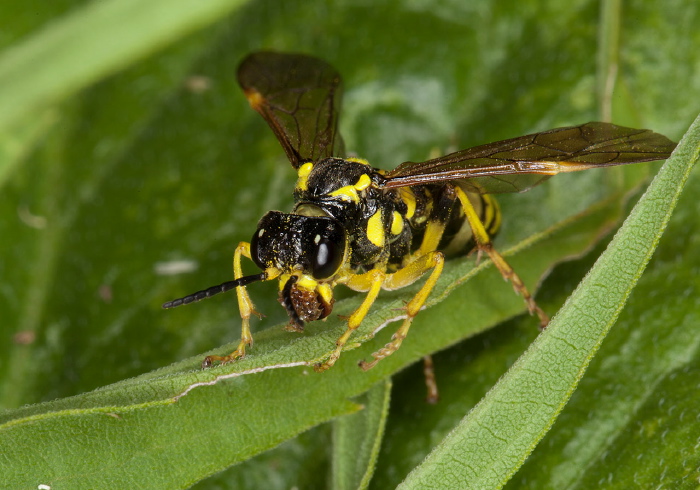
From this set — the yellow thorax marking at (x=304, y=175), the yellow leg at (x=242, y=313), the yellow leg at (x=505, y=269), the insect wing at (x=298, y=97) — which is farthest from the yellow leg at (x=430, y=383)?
the insect wing at (x=298, y=97)

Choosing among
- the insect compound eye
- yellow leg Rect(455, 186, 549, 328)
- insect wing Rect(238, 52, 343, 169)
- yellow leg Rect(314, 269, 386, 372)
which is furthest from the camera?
insect wing Rect(238, 52, 343, 169)

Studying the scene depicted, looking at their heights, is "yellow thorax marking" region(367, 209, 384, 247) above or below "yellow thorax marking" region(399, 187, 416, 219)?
below

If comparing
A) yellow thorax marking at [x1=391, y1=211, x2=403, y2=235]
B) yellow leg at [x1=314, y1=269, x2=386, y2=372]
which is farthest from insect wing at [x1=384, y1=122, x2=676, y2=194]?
yellow leg at [x1=314, y1=269, x2=386, y2=372]

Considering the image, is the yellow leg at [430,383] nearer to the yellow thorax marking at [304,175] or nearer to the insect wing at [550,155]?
the insect wing at [550,155]

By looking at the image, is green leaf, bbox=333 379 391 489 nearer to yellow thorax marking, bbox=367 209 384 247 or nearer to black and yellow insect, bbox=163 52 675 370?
black and yellow insect, bbox=163 52 675 370

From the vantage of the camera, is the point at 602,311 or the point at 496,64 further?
the point at 496,64

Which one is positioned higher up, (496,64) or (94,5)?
(94,5)

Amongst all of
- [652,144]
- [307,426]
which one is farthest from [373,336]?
[652,144]

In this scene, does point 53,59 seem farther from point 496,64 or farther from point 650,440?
point 650,440
